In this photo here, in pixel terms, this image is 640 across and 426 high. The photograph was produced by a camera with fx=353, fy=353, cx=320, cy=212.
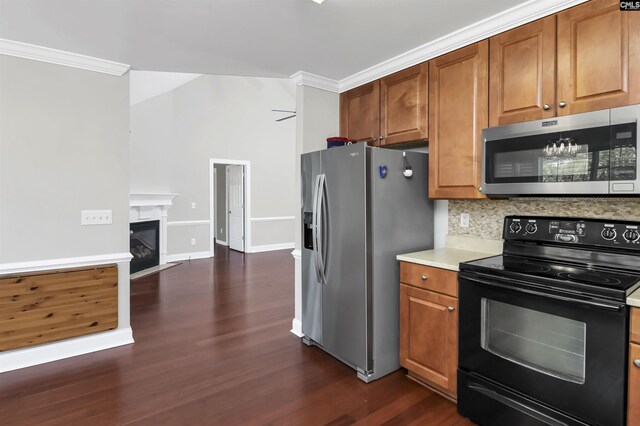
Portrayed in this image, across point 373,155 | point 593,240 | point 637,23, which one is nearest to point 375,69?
point 373,155

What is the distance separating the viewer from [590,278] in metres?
1.67

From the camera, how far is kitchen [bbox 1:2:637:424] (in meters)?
2.04

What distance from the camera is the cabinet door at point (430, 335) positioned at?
7.17ft

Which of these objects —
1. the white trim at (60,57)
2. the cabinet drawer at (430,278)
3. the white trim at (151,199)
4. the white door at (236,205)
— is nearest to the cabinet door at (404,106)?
the cabinet drawer at (430,278)

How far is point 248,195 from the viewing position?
8.09 meters

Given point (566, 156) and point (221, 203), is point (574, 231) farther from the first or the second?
point (221, 203)

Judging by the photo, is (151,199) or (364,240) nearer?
(364,240)

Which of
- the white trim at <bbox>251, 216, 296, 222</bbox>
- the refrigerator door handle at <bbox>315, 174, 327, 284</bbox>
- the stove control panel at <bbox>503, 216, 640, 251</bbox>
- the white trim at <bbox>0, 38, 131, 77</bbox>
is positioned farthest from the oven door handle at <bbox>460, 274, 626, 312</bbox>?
the white trim at <bbox>251, 216, 296, 222</bbox>

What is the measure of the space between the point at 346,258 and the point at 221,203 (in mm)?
7315

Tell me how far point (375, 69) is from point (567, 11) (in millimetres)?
1389

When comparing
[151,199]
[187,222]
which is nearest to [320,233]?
[151,199]

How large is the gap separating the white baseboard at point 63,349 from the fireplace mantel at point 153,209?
3515 mm

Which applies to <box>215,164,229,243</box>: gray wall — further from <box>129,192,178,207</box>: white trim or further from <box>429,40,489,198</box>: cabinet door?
<box>429,40,489,198</box>: cabinet door

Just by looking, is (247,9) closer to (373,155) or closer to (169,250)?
(373,155)
